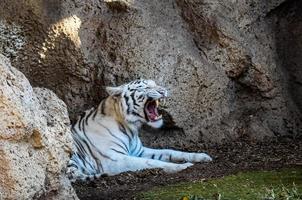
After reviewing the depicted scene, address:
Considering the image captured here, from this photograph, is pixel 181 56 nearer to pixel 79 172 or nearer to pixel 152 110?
pixel 152 110

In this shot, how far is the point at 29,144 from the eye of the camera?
3.35 metres

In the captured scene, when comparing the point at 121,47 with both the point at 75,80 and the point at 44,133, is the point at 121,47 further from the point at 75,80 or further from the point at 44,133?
the point at 44,133

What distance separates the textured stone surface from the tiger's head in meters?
2.02

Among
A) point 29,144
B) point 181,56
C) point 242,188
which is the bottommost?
point 242,188

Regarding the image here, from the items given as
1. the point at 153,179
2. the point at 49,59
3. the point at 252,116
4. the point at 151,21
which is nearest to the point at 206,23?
the point at 151,21

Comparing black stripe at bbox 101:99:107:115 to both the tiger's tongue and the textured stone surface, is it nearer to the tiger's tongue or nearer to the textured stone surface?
the tiger's tongue

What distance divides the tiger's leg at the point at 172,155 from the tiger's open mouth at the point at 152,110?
0.25 metres

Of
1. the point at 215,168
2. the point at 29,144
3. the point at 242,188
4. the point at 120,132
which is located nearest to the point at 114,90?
the point at 120,132

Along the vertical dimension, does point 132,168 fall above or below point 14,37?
below

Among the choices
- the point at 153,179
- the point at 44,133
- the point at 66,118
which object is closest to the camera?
the point at 44,133

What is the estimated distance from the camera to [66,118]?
3.69 m

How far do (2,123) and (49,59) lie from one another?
241 cm

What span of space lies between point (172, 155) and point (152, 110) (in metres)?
0.45

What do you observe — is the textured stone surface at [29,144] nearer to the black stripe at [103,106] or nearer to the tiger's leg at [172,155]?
the tiger's leg at [172,155]
